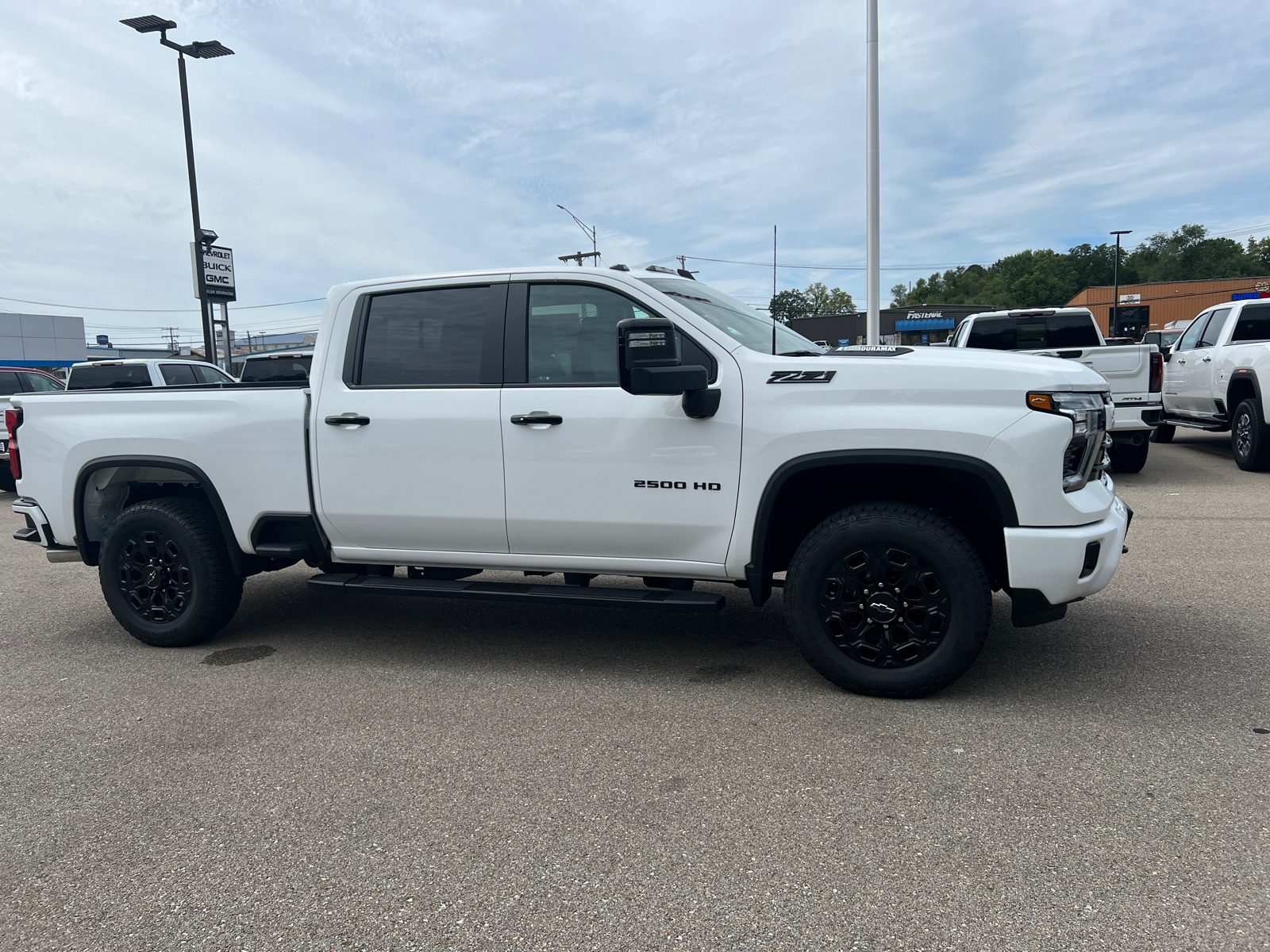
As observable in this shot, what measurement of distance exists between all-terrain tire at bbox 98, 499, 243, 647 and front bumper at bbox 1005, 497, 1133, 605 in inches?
157

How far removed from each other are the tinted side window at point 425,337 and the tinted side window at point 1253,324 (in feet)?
34.2

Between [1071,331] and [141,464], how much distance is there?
10285 mm

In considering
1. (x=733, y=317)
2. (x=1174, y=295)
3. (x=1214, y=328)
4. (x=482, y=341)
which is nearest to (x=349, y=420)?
(x=482, y=341)

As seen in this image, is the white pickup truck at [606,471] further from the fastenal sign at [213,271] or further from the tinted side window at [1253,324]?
the fastenal sign at [213,271]

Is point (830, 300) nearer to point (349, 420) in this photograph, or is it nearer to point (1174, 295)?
point (1174, 295)

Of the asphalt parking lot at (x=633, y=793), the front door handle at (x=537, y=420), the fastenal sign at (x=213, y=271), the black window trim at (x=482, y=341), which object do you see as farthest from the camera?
the fastenal sign at (x=213, y=271)

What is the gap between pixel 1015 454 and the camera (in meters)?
3.55

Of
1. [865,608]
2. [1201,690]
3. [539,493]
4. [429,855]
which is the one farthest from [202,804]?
[1201,690]

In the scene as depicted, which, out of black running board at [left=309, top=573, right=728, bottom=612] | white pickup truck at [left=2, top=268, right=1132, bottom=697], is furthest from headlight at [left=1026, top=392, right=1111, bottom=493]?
black running board at [left=309, top=573, right=728, bottom=612]

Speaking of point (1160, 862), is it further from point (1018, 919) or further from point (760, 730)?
point (760, 730)

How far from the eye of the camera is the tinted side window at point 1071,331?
11.0 metres

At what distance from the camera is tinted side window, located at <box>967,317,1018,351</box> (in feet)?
36.2

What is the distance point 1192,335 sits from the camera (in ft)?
40.2

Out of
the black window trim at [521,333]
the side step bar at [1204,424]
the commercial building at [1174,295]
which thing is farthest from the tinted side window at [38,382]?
the commercial building at [1174,295]
